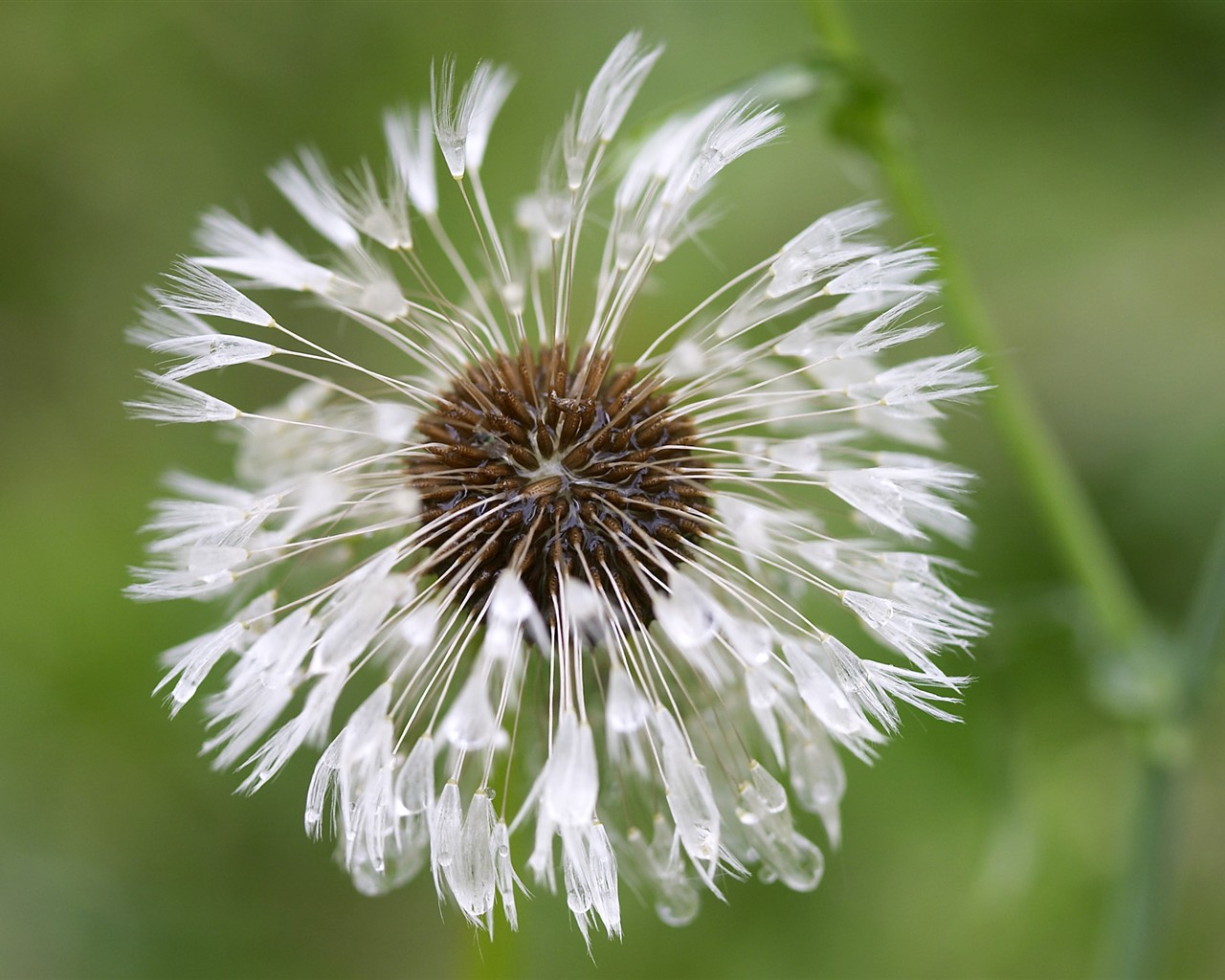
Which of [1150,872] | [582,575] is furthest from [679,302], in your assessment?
[1150,872]

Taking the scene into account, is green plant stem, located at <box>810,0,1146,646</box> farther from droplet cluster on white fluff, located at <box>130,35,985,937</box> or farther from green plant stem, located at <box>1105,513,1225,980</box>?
droplet cluster on white fluff, located at <box>130,35,985,937</box>

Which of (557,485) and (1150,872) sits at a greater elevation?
(557,485)

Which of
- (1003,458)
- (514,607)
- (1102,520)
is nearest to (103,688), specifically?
(514,607)

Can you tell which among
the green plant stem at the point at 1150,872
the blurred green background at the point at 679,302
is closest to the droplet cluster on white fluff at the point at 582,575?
the green plant stem at the point at 1150,872

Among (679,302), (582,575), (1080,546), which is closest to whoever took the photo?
(582,575)

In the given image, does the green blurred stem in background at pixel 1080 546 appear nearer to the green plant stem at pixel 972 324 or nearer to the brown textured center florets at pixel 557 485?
the green plant stem at pixel 972 324

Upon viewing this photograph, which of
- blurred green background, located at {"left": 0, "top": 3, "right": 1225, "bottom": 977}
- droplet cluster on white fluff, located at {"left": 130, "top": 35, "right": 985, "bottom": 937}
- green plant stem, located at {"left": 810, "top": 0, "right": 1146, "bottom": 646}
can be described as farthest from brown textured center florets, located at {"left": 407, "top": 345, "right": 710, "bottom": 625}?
blurred green background, located at {"left": 0, "top": 3, "right": 1225, "bottom": 977}

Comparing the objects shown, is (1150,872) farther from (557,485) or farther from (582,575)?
(557,485)
